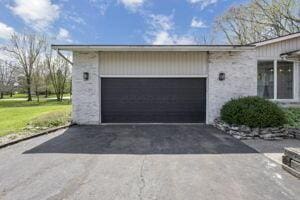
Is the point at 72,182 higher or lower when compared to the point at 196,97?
lower

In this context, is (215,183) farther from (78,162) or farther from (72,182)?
(78,162)

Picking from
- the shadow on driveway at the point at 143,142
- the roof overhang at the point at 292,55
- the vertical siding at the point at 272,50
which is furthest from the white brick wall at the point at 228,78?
the shadow on driveway at the point at 143,142

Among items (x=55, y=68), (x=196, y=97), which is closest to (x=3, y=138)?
(x=196, y=97)

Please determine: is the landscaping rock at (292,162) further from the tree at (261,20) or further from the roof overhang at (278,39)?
the tree at (261,20)

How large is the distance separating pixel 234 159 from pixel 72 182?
335 centimetres

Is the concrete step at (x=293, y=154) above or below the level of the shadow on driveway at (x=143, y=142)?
above

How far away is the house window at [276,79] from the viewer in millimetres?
9695

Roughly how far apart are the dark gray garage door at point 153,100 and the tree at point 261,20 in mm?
13441

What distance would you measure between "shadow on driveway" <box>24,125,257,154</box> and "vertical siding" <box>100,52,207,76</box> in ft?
8.54

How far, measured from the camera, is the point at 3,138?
695cm

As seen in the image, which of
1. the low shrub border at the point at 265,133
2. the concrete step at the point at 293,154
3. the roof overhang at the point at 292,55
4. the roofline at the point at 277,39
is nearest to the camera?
the concrete step at the point at 293,154

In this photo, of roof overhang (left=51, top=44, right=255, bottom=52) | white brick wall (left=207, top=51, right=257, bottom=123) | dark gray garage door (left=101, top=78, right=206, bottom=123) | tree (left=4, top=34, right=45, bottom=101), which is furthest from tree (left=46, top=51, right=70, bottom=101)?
white brick wall (left=207, top=51, right=257, bottom=123)

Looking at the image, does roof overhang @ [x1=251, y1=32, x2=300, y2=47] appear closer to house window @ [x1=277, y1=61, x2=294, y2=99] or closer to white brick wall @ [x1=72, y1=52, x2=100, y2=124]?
house window @ [x1=277, y1=61, x2=294, y2=99]

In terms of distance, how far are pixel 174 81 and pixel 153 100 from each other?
3.98 ft
